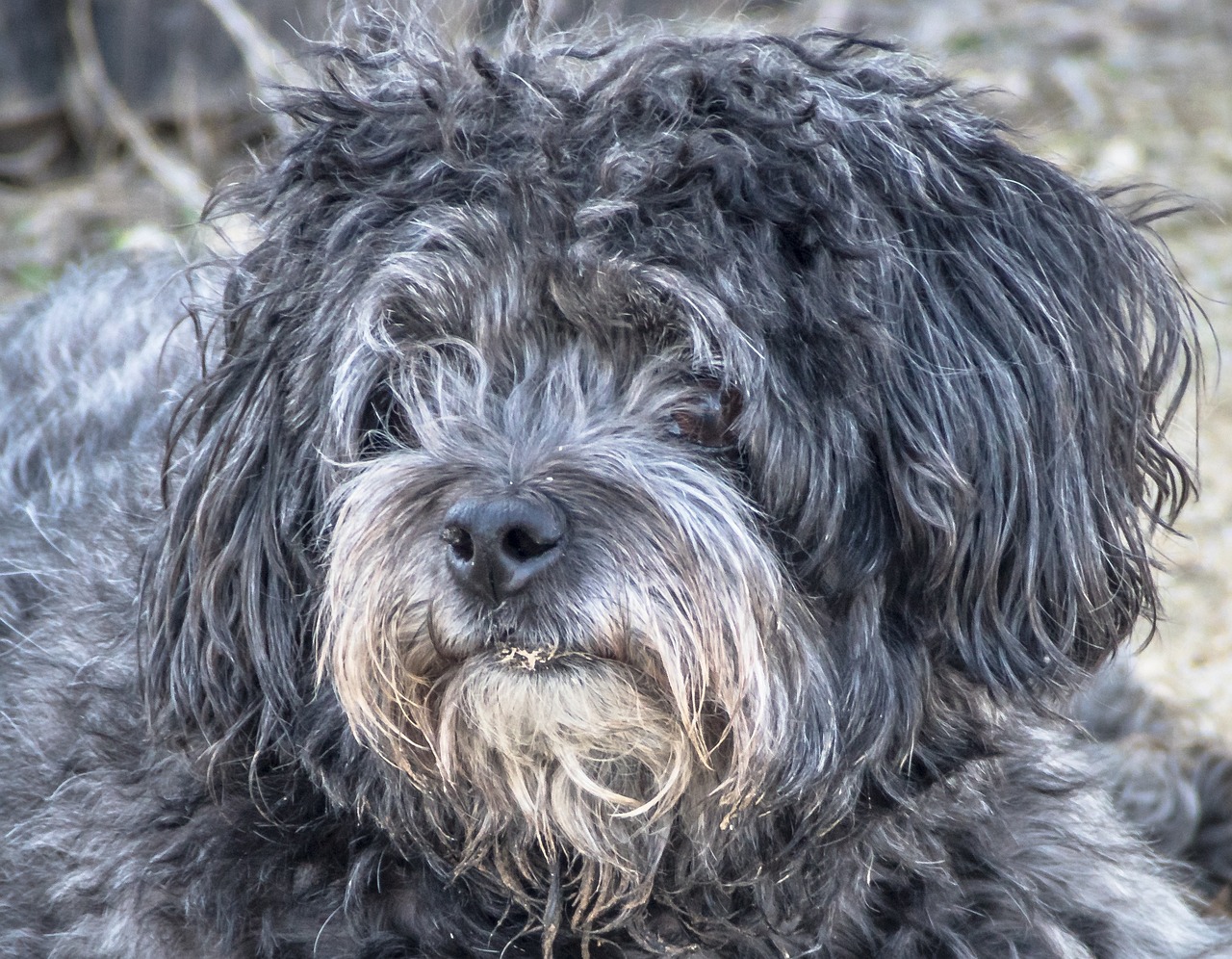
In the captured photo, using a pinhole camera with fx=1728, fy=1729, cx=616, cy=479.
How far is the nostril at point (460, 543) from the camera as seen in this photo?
2.39 meters

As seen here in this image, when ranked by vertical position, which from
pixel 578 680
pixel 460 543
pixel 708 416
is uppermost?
pixel 708 416

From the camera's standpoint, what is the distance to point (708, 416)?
103 inches

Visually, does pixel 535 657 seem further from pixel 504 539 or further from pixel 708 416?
pixel 708 416

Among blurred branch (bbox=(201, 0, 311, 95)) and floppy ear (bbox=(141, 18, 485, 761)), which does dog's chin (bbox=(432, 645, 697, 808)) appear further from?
blurred branch (bbox=(201, 0, 311, 95))

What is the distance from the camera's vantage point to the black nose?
2.36m

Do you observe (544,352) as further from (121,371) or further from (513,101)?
(121,371)

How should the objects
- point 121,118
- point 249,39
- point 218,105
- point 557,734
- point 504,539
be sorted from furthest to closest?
point 218,105, point 121,118, point 249,39, point 557,734, point 504,539

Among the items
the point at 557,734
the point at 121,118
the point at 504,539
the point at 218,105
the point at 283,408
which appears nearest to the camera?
the point at 504,539

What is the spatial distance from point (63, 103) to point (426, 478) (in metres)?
5.63

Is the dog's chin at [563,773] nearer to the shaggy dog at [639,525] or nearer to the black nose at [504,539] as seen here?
the shaggy dog at [639,525]

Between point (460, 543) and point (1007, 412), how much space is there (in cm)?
85

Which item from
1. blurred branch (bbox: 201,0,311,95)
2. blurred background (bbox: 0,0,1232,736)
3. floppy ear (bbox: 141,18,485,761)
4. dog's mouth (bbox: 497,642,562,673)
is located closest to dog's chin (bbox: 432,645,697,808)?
dog's mouth (bbox: 497,642,562,673)

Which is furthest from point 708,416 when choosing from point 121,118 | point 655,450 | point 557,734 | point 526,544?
point 121,118

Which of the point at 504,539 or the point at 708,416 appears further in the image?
the point at 708,416
